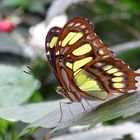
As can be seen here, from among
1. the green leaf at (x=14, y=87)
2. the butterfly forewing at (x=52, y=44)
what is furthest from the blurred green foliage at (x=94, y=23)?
the butterfly forewing at (x=52, y=44)

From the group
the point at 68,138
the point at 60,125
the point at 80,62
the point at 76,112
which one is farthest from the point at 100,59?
the point at 68,138

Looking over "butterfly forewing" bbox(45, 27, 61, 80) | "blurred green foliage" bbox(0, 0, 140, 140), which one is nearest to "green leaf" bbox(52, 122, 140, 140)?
"butterfly forewing" bbox(45, 27, 61, 80)

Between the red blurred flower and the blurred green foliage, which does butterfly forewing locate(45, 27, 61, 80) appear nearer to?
the blurred green foliage

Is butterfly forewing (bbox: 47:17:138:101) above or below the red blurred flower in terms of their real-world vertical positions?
below

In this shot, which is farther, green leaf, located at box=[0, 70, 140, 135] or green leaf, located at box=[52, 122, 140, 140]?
green leaf, located at box=[52, 122, 140, 140]

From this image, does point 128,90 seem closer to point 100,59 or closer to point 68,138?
point 100,59

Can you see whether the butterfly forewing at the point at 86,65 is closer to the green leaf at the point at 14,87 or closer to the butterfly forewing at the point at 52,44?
the butterfly forewing at the point at 52,44

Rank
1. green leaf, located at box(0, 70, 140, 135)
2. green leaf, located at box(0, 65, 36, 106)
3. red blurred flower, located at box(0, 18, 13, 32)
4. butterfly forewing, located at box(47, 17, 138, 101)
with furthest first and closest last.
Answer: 1. red blurred flower, located at box(0, 18, 13, 32)
2. green leaf, located at box(0, 65, 36, 106)
3. butterfly forewing, located at box(47, 17, 138, 101)
4. green leaf, located at box(0, 70, 140, 135)

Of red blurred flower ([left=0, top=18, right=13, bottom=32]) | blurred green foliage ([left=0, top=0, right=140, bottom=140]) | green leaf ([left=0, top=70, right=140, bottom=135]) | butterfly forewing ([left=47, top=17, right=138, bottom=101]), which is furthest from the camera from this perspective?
red blurred flower ([left=0, top=18, right=13, bottom=32])
